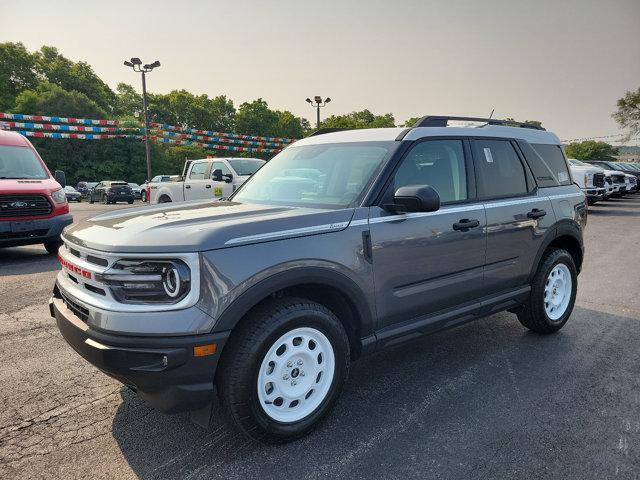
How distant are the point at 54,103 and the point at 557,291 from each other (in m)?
57.1

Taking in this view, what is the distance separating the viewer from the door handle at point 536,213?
3980 millimetres

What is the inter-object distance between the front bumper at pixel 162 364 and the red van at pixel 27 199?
642 centimetres

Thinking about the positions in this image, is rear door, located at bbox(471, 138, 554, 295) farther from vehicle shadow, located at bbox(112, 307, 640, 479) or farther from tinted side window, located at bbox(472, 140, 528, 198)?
vehicle shadow, located at bbox(112, 307, 640, 479)

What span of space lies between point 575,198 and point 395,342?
2.72m

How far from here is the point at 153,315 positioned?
7.34 ft

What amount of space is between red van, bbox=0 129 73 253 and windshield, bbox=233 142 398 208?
5.52 m

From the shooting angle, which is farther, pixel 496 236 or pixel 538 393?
pixel 496 236

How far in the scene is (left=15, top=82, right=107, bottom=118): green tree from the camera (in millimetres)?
49219

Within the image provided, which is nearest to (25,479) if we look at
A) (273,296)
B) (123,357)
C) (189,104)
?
(123,357)

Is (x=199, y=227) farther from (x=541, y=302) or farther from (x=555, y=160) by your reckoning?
(x=555, y=160)

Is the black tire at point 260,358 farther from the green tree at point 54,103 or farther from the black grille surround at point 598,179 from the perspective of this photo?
the green tree at point 54,103

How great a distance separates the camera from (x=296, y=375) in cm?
267

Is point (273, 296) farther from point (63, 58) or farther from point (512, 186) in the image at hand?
point (63, 58)

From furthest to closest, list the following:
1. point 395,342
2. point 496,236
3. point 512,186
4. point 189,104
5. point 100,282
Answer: point 189,104 < point 512,186 < point 496,236 < point 395,342 < point 100,282
